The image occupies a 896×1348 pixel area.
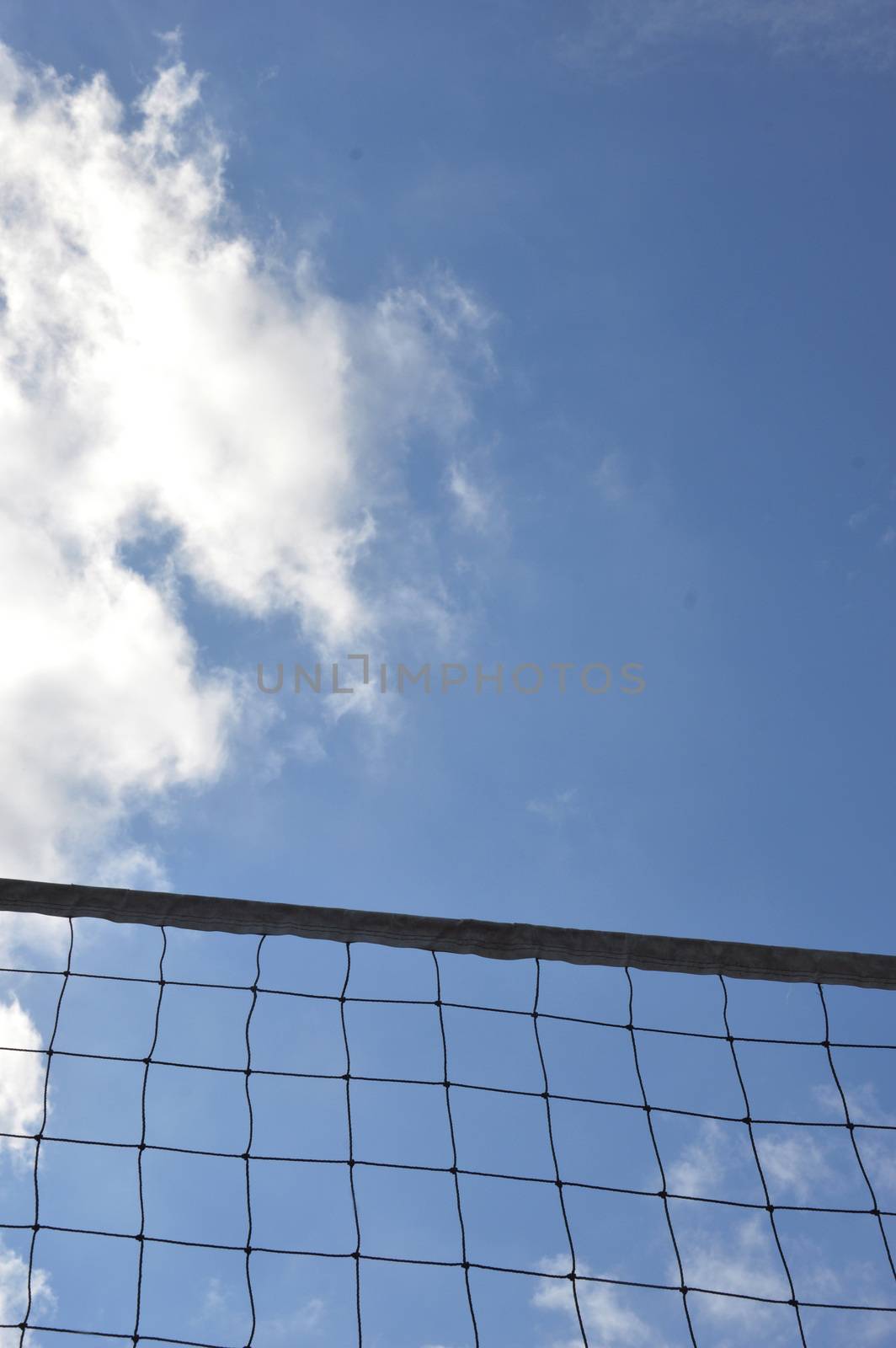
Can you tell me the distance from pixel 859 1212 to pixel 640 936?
3.67 ft

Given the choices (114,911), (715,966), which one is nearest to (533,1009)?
(715,966)

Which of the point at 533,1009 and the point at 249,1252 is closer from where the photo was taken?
the point at 249,1252

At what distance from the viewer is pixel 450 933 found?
12.3 ft

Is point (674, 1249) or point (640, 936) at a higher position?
Result: point (640, 936)

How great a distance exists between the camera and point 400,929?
374 centimetres

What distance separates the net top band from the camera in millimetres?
3709

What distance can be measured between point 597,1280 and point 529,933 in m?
1.09

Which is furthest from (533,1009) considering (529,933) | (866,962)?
(866,962)

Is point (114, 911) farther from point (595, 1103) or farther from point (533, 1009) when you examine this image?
point (595, 1103)

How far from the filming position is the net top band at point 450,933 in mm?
3709

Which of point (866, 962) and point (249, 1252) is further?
point (866, 962)

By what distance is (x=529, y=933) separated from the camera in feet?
12.3

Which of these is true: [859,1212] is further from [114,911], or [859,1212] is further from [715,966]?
[114,911]

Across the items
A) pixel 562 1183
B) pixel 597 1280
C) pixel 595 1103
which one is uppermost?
pixel 595 1103
